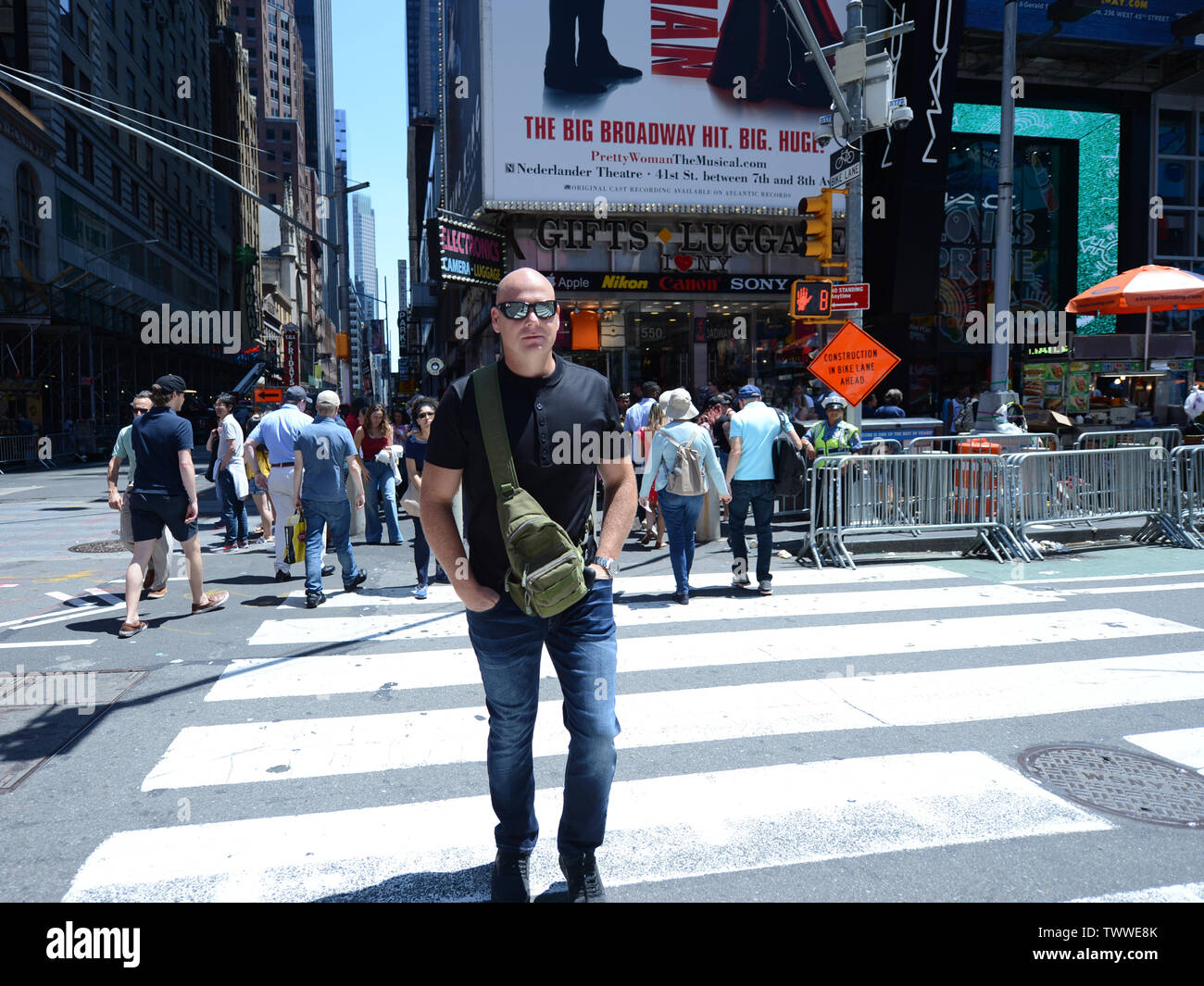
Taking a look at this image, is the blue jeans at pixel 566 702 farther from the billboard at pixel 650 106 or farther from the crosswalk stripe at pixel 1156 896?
the billboard at pixel 650 106

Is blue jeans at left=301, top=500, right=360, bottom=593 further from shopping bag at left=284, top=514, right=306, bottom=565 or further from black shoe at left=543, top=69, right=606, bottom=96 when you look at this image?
black shoe at left=543, top=69, right=606, bottom=96

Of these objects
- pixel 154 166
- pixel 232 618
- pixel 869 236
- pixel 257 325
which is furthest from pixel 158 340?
pixel 257 325

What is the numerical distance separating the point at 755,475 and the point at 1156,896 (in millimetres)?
5659

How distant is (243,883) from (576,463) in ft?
6.49

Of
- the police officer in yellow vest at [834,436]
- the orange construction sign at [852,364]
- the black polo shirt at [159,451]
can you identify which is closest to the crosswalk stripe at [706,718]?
the black polo shirt at [159,451]

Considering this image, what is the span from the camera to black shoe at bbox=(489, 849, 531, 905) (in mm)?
3100

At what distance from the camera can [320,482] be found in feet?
27.6

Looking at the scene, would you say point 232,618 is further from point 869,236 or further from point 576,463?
point 869,236

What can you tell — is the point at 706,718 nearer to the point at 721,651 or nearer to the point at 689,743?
A: the point at 689,743

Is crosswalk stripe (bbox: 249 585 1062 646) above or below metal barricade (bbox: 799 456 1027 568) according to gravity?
below

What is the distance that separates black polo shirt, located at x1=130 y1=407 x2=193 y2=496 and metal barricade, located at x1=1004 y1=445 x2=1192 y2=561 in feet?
28.1

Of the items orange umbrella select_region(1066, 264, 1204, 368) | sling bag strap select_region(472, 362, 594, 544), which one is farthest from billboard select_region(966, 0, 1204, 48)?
sling bag strap select_region(472, 362, 594, 544)

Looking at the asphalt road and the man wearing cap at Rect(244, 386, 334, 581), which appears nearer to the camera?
the asphalt road
